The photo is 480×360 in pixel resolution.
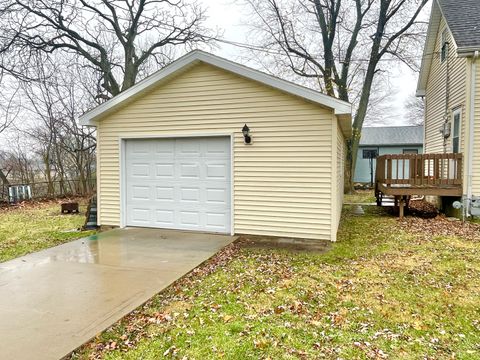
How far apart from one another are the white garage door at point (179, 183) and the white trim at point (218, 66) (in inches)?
39.4

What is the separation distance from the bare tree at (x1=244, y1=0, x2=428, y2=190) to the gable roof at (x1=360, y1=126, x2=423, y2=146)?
20.6 feet

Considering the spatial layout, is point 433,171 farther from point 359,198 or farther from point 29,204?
point 29,204

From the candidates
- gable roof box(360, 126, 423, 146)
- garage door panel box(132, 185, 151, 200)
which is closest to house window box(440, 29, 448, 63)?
garage door panel box(132, 185, 151, 200)

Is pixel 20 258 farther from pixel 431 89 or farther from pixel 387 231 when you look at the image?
pixel 431 89

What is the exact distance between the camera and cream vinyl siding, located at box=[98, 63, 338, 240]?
21.3 ft

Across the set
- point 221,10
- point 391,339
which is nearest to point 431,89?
point 221,10

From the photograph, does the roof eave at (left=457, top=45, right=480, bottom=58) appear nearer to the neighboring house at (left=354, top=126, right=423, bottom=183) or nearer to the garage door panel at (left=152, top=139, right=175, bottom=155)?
the garage door panel at (left=152, top=139, right=175, bottom=155)

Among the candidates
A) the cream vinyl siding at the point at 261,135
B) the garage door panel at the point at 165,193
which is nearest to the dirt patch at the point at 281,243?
the cream vinyl siding at the point at 261,135

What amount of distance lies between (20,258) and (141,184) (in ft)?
9.62

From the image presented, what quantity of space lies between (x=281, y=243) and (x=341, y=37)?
15504 millimetres

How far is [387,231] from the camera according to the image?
7.75 m

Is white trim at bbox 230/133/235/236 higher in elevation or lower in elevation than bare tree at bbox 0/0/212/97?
lower

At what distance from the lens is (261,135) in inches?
269

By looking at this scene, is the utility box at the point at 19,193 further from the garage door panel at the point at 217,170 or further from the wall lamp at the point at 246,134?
the wall lamp at the point at 246,134
